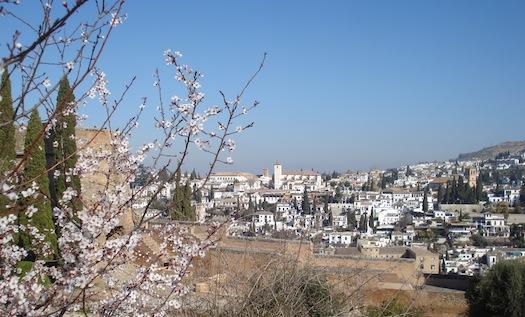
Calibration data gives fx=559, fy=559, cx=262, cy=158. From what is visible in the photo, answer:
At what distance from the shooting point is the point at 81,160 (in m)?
4.06

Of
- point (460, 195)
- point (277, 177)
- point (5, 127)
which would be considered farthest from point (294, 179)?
point (5, 127)

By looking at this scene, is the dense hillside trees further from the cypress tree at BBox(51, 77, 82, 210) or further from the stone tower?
the cypress tree at BBox(51, 77, 82, 210)

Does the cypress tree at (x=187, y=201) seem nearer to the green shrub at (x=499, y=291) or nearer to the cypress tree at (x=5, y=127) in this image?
the cypress tree at (x=5, y=127)

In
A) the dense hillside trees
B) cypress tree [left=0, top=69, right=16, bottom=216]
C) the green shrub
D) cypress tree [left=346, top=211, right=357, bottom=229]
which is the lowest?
cypress tree [left=346, top=211, right=357, bottom=229]

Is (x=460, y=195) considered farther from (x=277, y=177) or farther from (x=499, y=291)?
(x=499, y=291)

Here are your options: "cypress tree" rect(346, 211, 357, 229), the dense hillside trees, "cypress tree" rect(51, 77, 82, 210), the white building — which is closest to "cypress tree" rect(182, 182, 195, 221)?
"cypress tree" rect(51, 77, 82, 210)

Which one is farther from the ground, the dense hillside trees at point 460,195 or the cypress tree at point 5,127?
the cypress tree at point 5,127

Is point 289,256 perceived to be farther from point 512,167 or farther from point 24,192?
point 512,167

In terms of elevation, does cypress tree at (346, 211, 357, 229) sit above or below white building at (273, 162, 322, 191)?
below

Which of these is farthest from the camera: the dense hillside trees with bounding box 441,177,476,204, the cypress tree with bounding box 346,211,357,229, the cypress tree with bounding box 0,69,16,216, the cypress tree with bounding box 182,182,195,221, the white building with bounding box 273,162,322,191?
the white building with bounding box 273,162,322,191

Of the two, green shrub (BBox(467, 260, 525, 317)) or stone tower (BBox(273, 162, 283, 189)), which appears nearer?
green shrub (BBox(467, 260, 525, 317))

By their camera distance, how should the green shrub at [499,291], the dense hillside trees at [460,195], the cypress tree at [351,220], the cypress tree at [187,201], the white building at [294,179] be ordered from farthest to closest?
1. the white building at [294,179]
2. the dense hillside trees at [460,195]
3. the cypress tree at [351,220]
4. the green shrub at [499,291]
5. the cypress tree at [187,201]

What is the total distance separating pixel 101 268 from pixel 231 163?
1216 mm

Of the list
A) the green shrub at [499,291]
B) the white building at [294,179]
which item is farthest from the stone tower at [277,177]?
the green shrub at [499,291]
